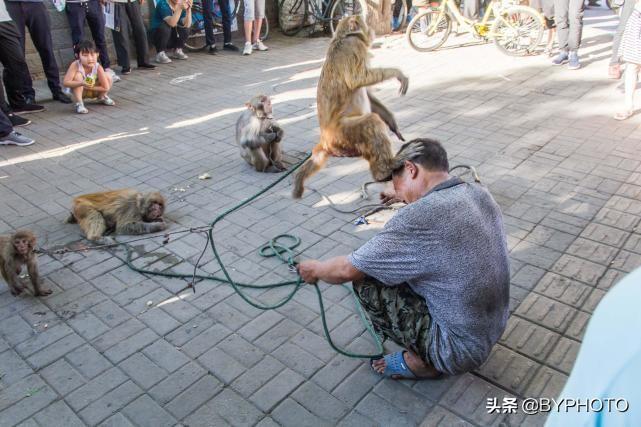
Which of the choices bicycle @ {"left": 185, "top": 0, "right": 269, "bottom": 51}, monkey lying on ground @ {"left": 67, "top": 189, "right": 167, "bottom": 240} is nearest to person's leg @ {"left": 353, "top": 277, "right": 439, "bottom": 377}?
monkey lying on ground @ {"left": 67, "top": 189, "right": 167, "bottom": 240}

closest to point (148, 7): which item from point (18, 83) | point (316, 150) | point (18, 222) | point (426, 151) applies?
point (18, 83)

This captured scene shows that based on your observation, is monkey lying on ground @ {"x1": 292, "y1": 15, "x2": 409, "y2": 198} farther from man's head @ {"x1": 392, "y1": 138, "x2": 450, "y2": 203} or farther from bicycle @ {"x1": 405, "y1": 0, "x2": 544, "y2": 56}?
bicycle @ {"x1": 405, "y1": 0, "x2": 544, "y2": 56}

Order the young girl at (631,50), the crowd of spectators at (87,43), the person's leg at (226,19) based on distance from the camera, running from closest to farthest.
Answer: the young girl at (631,50) → the crowd of spectators at (87,43) → the person's leg at (226,19)

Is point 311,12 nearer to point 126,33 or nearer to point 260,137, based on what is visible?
point 126,33

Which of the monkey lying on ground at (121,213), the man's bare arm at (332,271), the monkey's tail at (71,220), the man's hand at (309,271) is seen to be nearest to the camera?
the man's bare arm at (332,271)

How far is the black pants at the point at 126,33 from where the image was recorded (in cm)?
986

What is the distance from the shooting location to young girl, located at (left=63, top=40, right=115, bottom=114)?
806 centimetres

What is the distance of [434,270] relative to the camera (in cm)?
262

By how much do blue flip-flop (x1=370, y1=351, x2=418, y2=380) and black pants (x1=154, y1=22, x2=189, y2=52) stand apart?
9711mm

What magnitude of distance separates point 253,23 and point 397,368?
10.7 metres

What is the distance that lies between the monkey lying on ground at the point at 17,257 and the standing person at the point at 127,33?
7.02 meters

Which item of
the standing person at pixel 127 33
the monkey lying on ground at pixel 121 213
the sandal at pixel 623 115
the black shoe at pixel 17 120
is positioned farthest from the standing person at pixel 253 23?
the sandal at pixel 623 115

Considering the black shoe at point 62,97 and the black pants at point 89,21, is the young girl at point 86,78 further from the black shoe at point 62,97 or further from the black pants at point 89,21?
the black pants at point 89,21

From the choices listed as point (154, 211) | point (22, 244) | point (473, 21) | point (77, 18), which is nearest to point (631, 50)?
point (473, 21)
